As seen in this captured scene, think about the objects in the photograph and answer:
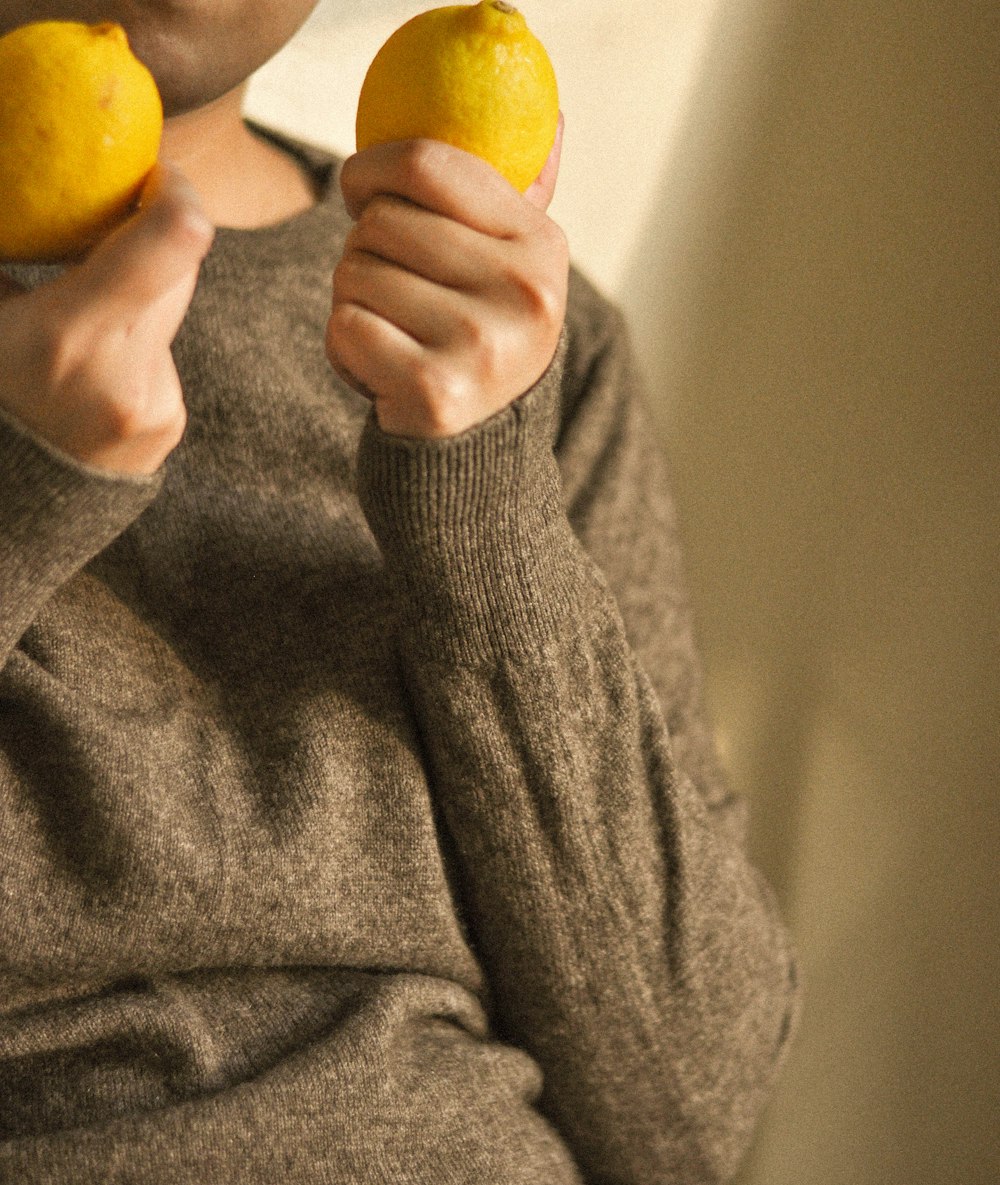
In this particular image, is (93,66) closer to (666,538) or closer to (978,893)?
(666,538)

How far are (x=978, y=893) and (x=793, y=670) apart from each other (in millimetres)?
285

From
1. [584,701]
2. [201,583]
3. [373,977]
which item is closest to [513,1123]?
[373,977]

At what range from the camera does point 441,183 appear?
502mm

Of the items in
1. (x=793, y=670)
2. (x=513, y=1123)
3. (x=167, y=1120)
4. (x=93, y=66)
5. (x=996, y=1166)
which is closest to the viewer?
(x=93, y=66)

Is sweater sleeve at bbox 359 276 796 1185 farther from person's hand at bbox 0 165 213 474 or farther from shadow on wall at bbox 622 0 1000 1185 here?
shadow on wall at bbox 622 0 1000 1185

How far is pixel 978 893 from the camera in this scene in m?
0.94

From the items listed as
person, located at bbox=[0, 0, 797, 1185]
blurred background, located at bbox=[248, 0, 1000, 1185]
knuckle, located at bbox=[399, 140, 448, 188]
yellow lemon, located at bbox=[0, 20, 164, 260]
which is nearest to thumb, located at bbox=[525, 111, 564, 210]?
person, located at bbox=[0, 0, 797, 1185]

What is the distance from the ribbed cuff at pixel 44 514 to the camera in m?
0.49

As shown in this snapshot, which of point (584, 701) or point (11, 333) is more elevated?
point (11, 333)

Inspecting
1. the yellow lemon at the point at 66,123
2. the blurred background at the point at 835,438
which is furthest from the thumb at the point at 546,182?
the blurred background at the point at 835,438

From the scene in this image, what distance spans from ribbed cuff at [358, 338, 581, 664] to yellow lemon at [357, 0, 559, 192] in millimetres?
120

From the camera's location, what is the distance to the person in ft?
1.71

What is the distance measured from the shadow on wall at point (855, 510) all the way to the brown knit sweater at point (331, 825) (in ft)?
0.91

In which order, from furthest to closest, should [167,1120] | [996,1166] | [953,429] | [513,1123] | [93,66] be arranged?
[953,429] < [996,1166] < [513,1123] < [167,1120] < [93,66]
